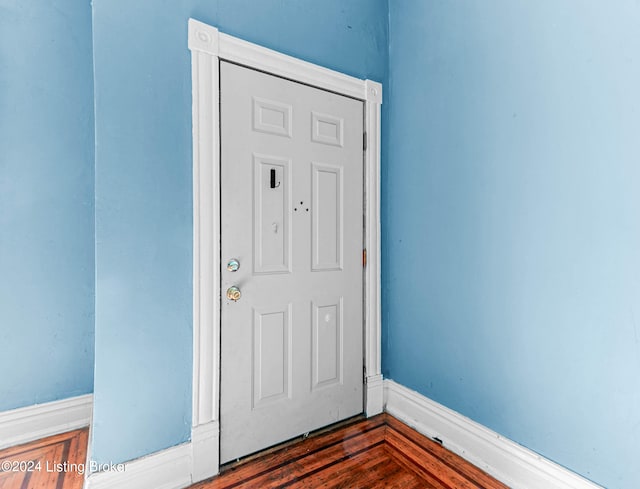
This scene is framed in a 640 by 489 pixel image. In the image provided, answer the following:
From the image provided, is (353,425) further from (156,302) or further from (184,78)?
(184,78)

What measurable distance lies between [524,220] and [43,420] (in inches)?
107

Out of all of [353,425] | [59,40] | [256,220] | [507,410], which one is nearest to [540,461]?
[507,410]

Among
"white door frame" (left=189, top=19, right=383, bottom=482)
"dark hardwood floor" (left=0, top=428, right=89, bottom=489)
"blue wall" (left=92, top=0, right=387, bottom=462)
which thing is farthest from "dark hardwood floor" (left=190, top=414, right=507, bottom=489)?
"dark hardwood floor" (left=0, top=428, right=89, bottom=489)

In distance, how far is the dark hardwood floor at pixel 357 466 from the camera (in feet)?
5.27

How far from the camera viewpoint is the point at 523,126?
5.25 feet

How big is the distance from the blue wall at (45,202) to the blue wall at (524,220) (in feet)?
6.19

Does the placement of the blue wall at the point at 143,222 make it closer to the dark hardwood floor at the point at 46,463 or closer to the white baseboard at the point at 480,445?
the dark hardwood floor at the point at 46,463

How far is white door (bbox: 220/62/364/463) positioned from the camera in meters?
1.74

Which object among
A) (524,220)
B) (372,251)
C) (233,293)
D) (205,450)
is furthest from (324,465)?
(524,220)

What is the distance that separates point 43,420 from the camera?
75.8 inches

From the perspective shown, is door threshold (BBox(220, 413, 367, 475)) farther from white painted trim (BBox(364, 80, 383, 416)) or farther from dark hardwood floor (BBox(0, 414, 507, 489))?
white painted trim (BBox(364, 80, 383, 416))

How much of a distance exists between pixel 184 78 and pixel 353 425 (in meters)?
2.09

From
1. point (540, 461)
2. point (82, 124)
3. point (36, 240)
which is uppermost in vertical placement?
point (82, 124)

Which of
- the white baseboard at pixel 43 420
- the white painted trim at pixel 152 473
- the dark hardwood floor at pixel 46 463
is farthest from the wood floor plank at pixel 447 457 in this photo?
the white baseboard at pixel 43 420
